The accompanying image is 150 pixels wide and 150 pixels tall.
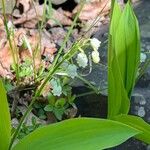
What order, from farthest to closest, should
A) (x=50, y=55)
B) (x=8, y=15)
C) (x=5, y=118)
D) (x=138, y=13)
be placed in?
(x=138, y=13)
(x=8, y=15)
(x=50, y=55)
(x=5, y=118)

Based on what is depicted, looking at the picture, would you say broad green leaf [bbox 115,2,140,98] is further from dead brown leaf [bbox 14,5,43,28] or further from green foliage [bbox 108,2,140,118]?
dead brown leaf [bbox 14,5,43,28]

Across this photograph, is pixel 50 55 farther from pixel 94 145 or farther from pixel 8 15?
pixel 94 145

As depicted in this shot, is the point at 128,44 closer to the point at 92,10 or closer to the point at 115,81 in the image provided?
the point at 115,81

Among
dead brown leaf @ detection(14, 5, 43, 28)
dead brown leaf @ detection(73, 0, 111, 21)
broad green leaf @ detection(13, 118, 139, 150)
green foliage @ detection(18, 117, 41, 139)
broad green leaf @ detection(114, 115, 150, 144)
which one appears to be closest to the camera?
broad green leaf @ detection(13, 118, 139, 150)

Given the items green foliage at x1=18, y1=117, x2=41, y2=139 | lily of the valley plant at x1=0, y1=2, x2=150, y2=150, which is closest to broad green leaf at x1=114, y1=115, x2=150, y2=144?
lily of the valley plant at x1=0, y1=2, x2=150, y2=150

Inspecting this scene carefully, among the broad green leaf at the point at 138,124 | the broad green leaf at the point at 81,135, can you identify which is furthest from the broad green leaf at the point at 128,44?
the broad green leaf at the point at 81,135

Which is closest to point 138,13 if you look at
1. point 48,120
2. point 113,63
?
point 48,120
